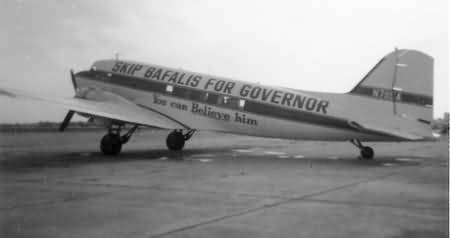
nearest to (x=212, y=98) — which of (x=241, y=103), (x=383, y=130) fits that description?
(x=241, y=103)

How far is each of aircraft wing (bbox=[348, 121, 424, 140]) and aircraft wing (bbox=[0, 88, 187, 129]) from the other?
6789 millimetres

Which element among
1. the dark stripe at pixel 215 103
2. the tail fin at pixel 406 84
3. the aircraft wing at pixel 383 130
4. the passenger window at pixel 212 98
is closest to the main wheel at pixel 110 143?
the dark stripe at pixel 215 103

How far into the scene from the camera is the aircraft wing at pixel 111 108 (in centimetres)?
1461

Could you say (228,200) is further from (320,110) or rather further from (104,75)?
(104,75)

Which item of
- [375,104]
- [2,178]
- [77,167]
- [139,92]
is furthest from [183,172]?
[139,92]

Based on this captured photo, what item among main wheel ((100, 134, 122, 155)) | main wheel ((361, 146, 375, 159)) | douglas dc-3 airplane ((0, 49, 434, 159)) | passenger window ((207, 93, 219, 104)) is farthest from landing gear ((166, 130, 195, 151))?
main wheel ((361, 146, 375, 159))

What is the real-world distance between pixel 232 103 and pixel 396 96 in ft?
18.5

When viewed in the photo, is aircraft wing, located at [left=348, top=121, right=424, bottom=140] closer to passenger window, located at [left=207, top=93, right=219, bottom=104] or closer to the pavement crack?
the pavement crack

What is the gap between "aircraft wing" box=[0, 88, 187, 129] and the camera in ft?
47.9

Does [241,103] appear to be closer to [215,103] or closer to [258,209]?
[215,103]

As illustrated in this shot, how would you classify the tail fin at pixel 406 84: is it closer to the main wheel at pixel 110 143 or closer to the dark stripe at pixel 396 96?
the dark stripe at pixel 396 96

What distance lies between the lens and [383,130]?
41.1 feet

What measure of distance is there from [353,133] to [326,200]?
258 inches

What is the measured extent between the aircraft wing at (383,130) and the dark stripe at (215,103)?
19 cm
